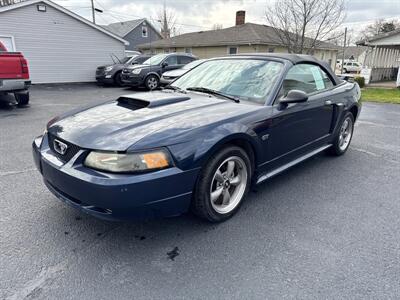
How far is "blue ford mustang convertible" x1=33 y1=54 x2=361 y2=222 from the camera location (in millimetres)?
2031

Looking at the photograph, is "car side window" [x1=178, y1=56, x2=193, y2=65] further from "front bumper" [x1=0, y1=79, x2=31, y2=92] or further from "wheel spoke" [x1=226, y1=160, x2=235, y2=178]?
"wheel spoke" [x1=226, y1=160, x2=235, y2=178]

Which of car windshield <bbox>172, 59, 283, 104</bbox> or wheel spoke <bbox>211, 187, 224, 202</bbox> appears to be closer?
wheel spoke <bbox>211, 187, 224, 202</bbox>

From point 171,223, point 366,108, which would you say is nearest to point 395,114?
point 366,108

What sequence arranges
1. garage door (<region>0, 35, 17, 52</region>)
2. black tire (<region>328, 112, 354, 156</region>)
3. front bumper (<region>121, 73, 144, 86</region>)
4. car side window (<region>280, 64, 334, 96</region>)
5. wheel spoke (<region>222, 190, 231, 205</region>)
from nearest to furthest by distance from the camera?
wheel spoke (<region>222, 190, 231, 205</region>) < car side window (<region>280, 64, 334, 96</region>) < black tire (<region>328, 112, 354, 156</region>) < front bumper (<region>121, 73, 144, 86</region>) < garage door (<region>0, 35, 17, 52</region>)

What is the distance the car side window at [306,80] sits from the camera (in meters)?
3.20

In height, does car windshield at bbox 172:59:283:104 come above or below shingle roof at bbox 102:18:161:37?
below

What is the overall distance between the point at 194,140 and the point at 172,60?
12236mm

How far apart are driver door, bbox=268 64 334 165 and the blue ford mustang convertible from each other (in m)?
0.01

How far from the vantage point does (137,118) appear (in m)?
2.43

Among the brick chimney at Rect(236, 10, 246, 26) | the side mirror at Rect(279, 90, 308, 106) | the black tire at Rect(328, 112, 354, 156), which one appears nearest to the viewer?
the side mirror at Rect(279, 90, 308, 106)

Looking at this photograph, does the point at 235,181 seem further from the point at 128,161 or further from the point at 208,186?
the point at 128,161

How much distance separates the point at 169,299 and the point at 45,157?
Answer: 1528 mm

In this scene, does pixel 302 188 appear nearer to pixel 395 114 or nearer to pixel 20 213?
pixel 20 213

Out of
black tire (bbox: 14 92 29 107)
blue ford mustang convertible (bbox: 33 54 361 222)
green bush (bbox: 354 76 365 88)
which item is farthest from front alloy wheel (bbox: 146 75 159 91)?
green bush (bbox: 354 76 365 88)
